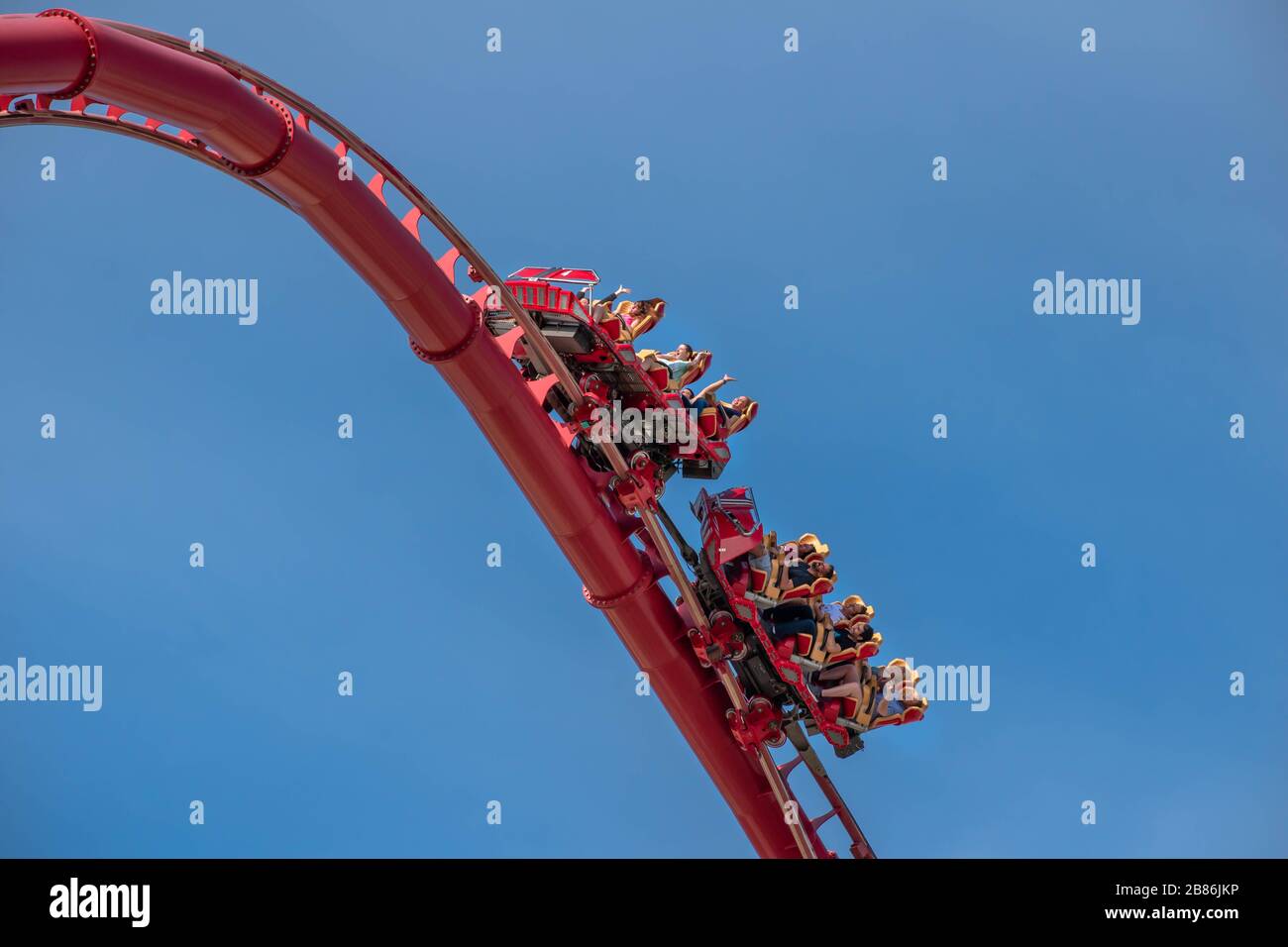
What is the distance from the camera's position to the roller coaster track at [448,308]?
13.0m

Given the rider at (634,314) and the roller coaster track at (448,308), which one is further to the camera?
the rider at (634,314)

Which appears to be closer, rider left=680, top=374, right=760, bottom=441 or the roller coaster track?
the roller coaster track

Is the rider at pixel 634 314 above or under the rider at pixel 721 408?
above

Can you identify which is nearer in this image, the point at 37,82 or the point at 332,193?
the point at 37,82

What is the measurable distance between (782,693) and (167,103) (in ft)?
30.6

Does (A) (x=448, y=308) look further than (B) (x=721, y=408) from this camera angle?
No

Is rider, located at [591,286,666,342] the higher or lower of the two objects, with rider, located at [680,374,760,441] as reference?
higher

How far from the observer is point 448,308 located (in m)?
16.5

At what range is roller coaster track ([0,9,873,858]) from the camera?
1296cm
